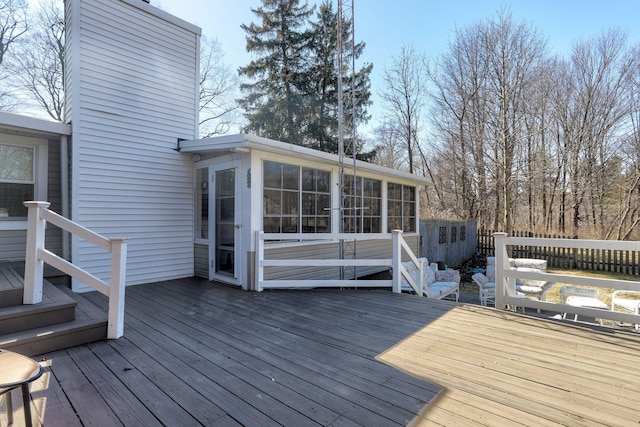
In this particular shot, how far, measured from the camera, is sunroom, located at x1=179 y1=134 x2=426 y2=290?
5.06 meters

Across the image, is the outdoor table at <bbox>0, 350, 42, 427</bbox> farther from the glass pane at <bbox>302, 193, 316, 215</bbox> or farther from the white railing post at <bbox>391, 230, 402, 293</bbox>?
the glass pane at <bbox>302, 193, 316, 215</bbox>

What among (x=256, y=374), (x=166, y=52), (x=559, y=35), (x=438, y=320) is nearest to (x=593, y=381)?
(x=438, y=320)

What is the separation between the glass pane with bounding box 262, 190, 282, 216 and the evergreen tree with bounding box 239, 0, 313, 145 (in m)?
9.20

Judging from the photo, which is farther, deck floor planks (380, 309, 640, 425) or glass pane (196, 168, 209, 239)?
glass pane (196, 168, 209, 239)

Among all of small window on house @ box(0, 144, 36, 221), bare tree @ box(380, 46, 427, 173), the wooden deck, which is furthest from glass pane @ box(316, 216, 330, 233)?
bare tree @ box(380, 46, 427, 173)

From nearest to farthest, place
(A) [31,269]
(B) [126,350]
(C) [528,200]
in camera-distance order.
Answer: (B) [126,350]
(A) [31,269]
(C) [528,200]

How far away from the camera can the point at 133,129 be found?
5.36 m

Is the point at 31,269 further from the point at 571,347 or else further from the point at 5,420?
the point at 571,347

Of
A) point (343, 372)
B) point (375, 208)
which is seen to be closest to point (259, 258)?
point (343, 372)

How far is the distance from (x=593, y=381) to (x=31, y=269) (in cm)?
468

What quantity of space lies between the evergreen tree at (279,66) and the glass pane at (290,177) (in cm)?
881

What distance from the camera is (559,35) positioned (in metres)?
12.4

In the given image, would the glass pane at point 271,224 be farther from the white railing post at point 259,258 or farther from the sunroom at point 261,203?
the white railing post at point 259,258

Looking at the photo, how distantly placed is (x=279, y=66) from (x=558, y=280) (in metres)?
13.5
